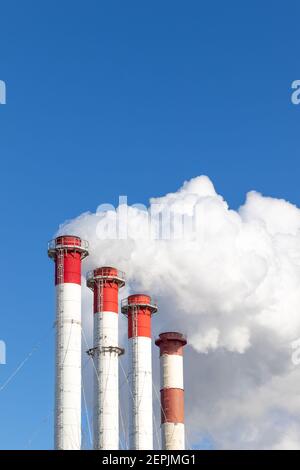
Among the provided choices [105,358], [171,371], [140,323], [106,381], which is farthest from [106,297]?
[171,371]

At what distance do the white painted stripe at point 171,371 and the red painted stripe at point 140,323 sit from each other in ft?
16.7

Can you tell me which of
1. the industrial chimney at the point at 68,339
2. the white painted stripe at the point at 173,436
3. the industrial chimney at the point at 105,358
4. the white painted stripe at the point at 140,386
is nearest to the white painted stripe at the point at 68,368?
the industrial chimney at the point at 68,339

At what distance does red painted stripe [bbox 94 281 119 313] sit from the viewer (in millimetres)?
91938

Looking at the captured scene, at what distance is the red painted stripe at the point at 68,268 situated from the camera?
3302 inches

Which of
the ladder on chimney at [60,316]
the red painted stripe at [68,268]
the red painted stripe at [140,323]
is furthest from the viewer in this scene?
the red painted stripe at [140,323]

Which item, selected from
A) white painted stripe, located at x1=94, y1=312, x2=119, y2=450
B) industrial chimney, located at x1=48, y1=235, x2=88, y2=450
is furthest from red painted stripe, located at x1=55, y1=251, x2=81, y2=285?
white painted stripe, located at x1=94, y1=312, x2=119, y2=450

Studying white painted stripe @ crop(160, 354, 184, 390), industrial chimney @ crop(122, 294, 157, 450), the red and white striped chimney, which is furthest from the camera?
white painted stripe @ crop(160, 354, 184, 390)

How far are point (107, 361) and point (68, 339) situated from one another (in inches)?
351

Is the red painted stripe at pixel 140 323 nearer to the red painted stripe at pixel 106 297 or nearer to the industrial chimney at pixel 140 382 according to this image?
the industrial chimney at pixel 140 382

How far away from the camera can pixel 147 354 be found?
9719 centimetres

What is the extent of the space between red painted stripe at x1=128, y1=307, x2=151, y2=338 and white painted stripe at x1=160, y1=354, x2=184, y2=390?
5.10 m

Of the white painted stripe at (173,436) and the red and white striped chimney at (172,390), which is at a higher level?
the red and white striped chimney at (172,390)

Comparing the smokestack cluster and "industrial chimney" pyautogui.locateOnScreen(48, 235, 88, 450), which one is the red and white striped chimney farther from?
"industrial chimney" pyautogui.locateOnScreen(48, 235, 88, 450)
